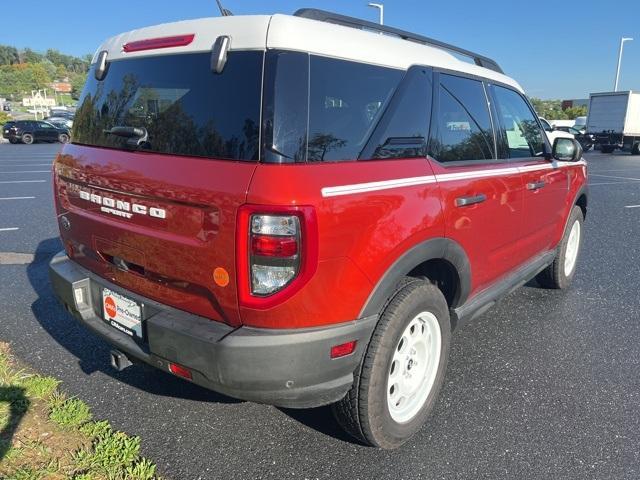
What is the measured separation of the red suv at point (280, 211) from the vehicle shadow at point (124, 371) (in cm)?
45

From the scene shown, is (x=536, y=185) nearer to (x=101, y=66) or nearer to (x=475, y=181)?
(x=475, y=181)

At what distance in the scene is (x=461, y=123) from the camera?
2830 millimetres

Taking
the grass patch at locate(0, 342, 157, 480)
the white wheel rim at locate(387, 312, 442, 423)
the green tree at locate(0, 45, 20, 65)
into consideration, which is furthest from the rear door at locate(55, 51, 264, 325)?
the green tree at locate(0, 45, 20, 65)

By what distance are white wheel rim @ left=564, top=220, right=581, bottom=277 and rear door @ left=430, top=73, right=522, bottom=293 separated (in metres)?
1.65

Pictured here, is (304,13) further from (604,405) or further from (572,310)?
(572,310)

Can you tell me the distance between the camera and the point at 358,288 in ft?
6.59

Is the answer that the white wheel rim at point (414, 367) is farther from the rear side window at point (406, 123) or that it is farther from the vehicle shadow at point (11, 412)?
the vehicle shadow at point (11, 412)

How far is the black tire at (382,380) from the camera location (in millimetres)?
2162

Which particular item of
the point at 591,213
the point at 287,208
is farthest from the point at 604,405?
the point at 591,213

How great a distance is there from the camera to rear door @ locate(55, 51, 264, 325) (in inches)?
74.2

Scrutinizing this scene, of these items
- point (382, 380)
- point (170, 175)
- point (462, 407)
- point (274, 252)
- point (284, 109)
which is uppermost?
point (284, 109)

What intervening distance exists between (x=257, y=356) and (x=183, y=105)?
3.66 ft

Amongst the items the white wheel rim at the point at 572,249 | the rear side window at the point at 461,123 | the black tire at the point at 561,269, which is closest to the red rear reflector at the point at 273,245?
the rear side window at the point at 461,123

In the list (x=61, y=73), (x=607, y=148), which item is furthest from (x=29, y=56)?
(x=607, y=148)
